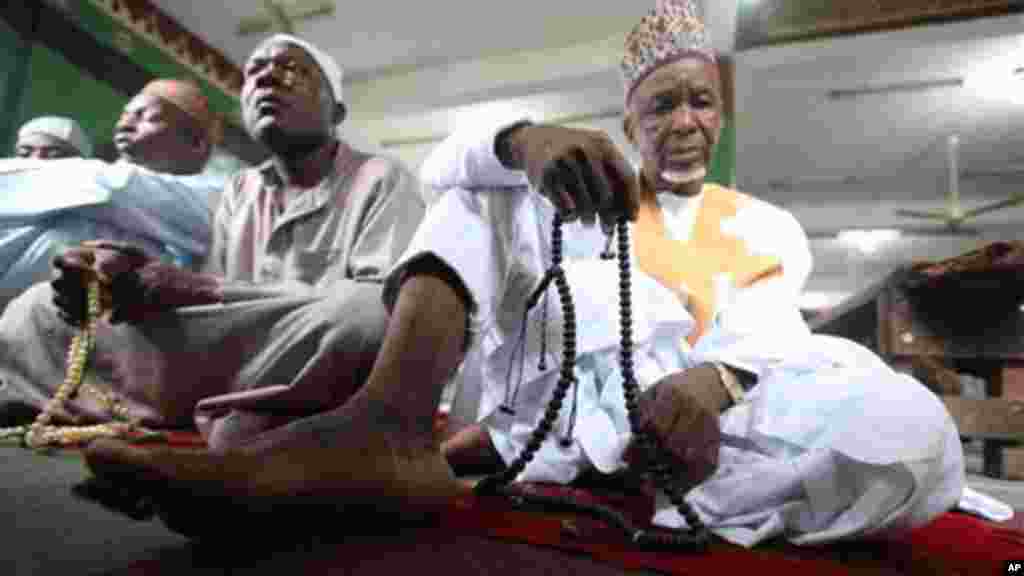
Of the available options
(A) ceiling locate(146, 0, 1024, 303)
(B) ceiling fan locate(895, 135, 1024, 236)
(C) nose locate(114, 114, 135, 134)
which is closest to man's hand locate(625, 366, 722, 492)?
(C) nose locate(114, 114, 135, 134)

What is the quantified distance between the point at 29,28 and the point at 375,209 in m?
2.97

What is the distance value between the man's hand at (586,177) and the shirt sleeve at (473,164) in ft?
0.54

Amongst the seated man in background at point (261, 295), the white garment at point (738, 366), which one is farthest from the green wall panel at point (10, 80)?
the white garment at point (738, 366)

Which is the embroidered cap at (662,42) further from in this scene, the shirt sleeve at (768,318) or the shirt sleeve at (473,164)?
the shirt sleeve at (473,164)

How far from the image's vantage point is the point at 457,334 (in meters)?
0.80

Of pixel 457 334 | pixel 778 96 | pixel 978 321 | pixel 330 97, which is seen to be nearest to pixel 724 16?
pixel 778 96

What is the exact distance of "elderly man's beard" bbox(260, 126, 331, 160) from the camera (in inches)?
62.4

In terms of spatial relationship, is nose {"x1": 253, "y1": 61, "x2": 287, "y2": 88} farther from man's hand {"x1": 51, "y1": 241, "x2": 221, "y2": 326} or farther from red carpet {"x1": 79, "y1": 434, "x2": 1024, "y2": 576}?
red carpet {"x1": 79, "y1": 434, "x2": 1024, "y2": 576}

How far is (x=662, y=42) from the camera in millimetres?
1316

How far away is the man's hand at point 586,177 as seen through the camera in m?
0.69

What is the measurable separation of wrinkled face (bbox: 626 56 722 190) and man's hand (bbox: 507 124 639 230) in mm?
582

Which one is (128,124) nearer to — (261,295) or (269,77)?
(269,77)

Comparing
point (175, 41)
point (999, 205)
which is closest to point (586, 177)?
point (175, 41)

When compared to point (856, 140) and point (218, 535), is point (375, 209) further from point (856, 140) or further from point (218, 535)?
point (856, 140)
